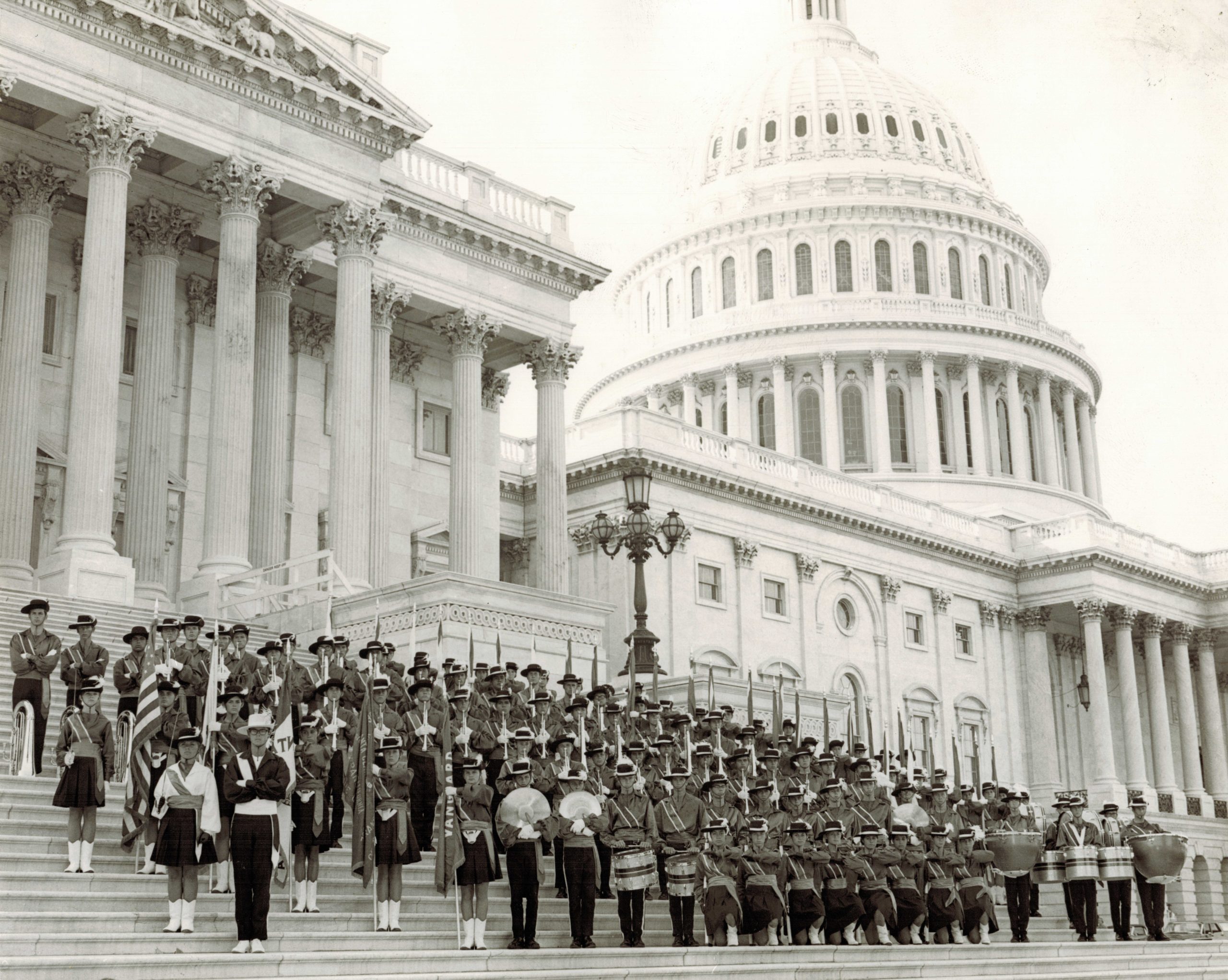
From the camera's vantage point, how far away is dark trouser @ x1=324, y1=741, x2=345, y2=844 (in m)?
16.6

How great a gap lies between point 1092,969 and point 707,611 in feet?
98.9

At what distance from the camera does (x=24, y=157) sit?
3072cm

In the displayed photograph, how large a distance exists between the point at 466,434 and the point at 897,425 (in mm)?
43390

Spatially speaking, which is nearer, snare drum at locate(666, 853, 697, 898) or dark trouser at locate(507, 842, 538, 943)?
dark trouser at locate(507, 842, 538, 943)

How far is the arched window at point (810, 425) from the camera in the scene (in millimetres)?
76812

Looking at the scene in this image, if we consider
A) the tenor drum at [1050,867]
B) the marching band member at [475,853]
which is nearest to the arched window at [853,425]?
the tenor drum at [1050,867]

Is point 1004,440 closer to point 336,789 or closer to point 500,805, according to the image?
point 500,805

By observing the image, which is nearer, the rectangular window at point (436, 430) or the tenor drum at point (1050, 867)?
the tenor drum at point (1050, 867)

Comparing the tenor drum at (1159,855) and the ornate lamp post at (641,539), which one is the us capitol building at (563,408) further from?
the tenor drum at (1159,855)

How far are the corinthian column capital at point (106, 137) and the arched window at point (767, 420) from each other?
1989 inches

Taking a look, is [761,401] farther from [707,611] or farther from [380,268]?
[380,268]

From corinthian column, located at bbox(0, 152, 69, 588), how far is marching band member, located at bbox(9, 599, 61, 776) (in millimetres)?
10168

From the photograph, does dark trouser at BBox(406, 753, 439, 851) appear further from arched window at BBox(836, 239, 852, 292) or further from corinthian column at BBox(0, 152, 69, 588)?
arched window at BBox(836, 239, 852, 292)

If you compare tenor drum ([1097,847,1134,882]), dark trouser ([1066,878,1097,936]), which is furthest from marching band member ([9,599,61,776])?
tenor drum ([1097,847,1134,882])
